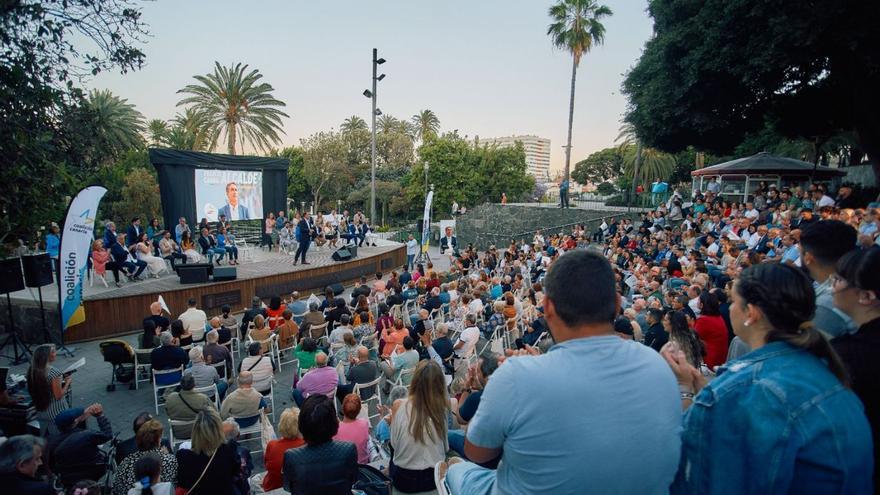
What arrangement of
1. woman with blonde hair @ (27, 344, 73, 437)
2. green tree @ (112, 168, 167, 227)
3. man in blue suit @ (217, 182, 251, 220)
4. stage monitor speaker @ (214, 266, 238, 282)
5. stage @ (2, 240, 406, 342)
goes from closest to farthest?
woman with blonde hair @ (27, 344, 73, 437) < stage @ (2, 240, 406, 342) < stage monitor speaker @ (214, 266, 238, 282) < man in blue suit @ (217, 182, 251, 220) < green tree @ (112, 168, 167, 227)

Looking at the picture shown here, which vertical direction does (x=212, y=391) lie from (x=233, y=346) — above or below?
above

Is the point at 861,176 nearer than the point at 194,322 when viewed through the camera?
No

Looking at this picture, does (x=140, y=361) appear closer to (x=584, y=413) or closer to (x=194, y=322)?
(x=194, y=322)

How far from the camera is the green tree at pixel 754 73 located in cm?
1129

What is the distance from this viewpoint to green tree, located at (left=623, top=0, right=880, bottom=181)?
11289 millimetres

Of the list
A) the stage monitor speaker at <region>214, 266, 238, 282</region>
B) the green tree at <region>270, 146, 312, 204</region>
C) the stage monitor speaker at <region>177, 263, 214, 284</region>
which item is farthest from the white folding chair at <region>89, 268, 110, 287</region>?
the green tree at <region>270, 146, 312, 204</region>

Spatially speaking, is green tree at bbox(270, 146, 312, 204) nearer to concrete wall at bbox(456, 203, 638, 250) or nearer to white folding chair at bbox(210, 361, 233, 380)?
concrete wall at bbox(456, 203, 638, 250)

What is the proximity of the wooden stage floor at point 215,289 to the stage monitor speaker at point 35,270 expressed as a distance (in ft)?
5.89

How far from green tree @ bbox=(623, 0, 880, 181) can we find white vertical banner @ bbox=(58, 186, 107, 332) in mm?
16629

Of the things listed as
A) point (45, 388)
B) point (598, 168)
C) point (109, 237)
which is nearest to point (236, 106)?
point (109, 237)

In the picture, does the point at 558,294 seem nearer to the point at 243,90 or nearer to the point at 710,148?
the point at 710,148

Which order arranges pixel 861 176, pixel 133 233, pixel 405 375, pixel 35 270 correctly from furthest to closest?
pixel 861 176, pixel 133 233, pixel 35 270, pixel 405 375

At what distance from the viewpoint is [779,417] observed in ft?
3.69

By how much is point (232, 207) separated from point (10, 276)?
10.4 meters
